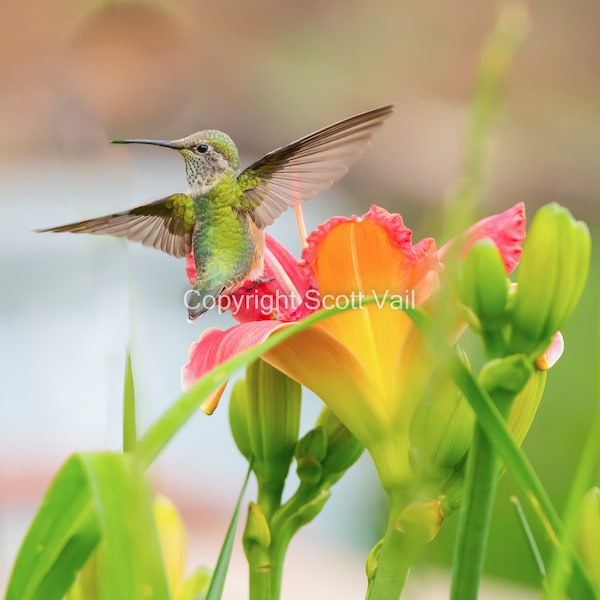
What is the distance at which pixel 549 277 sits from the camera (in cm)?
18

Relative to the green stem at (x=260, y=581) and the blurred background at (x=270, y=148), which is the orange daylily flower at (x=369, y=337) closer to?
the green stem at (x=260, y=581)

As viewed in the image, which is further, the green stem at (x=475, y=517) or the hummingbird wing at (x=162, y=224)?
the hummingbird wing at (x=162, y=224)

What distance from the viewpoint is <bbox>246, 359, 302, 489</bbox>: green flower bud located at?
253 millimetres

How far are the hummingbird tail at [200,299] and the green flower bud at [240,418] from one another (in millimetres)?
26

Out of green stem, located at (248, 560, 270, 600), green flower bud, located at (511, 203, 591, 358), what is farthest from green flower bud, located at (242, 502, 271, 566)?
green flower bud, located at (511, 203, 591, 358)

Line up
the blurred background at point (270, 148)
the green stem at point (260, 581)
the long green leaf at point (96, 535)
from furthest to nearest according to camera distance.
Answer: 1. the blurred background at point (270, 148)
2. the green stem at point (260, 581)
3. the long green leaf at point (96, 535)

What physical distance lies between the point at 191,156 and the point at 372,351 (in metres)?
0.10

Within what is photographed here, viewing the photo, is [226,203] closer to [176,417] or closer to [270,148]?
[176,417]

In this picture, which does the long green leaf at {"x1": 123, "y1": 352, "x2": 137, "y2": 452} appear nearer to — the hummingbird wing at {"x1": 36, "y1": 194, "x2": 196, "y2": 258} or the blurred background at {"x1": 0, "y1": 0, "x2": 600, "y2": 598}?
the hummingbird wing at {"x1": 36, "y1": 194, "x2": 196, "y2": 258}

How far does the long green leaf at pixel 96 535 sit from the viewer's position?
135mm

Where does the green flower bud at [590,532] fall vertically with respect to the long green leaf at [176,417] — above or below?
below

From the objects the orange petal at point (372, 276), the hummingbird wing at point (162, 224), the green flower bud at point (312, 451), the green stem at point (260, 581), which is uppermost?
the hummingbird wing at point (162, 224)

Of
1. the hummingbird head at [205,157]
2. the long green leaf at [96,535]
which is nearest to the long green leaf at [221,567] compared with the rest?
the long green leaf at [96,535]

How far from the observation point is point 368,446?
23 cm
